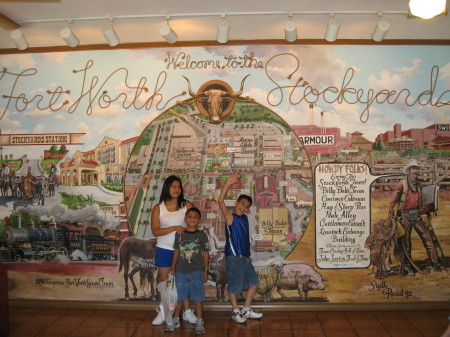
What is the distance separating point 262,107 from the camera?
4.32 metres

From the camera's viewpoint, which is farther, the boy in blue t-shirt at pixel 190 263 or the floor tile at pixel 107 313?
the floor tile at pixel 107 313

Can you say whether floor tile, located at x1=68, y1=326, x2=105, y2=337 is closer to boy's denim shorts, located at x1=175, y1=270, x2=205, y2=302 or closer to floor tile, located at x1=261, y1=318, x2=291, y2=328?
boy's denim shorts, located at x1=175, y1=270, x2=205, y2=302

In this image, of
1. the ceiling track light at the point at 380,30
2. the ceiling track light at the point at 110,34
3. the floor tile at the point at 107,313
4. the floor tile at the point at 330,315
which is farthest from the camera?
the floor tile at the point at 107,313

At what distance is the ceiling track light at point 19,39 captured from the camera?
13.3 feet

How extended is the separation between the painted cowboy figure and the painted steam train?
2.91 meters

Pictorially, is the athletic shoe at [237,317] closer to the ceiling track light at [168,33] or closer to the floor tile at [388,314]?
the floor tile at [388,314]

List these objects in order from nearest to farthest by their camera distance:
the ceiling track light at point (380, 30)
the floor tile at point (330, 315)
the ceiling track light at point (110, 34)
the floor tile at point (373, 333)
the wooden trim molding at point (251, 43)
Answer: the floor tile at point (373, 333), the ceiling track light at point (380, 30), the ceiling track light at point (110, 34), the floor tile at point (330, 315), the wooden trim molding at point (251, 43)

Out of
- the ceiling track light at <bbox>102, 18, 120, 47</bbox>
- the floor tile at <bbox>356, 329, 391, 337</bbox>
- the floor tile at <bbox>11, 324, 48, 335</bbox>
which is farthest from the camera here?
the ceiling track light at <bbox>102, 18, 120, 47</bbox>

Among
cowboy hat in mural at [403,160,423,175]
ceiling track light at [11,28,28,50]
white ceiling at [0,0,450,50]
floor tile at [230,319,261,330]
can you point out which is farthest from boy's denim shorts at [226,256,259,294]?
ceiling track light at [11,28,28,50]

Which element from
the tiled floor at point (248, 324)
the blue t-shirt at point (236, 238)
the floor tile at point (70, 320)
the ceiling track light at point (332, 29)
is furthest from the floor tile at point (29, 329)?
the ceiling track light at point (332, 29)

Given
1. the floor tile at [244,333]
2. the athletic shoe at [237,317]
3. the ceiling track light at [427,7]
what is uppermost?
the ceiling track light at [427,7]

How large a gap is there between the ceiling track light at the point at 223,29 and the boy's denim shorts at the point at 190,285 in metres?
2.20

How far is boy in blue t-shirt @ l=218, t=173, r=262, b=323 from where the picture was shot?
3.90m

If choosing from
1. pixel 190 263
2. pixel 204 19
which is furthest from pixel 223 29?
pixel 190 263
